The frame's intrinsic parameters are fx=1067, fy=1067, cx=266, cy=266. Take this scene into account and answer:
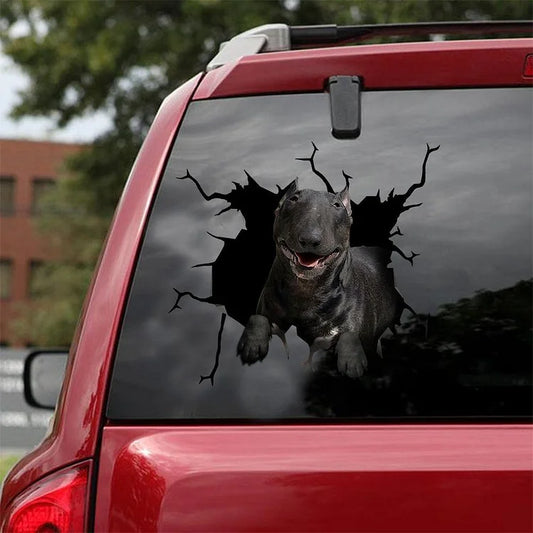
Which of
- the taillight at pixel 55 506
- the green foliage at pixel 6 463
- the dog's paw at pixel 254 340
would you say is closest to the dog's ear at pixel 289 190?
the dog's paw at pixel 254 340

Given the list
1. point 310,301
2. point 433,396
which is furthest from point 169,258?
point 433,396

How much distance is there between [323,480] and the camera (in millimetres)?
1857

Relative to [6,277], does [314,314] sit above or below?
below

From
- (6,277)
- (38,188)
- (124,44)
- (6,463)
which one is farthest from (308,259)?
(6,277)

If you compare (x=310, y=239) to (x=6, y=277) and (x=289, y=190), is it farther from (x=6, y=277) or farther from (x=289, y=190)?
(x=6, y=277)

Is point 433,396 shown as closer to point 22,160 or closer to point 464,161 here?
point 464,161

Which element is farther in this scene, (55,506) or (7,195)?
(7,195)

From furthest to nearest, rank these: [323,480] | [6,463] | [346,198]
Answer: [6,463] → [346,198] → [323,480]

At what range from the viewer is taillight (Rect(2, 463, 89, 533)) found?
6.44ft

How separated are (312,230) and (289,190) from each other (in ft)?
0.31

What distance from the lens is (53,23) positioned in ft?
59.7

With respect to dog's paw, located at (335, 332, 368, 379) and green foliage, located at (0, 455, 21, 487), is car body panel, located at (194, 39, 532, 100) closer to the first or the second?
dog's paw, located at (335, 332, 368, 379)

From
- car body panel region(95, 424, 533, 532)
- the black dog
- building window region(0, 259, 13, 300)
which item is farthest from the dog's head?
building window region(0, 259, 13, 300)

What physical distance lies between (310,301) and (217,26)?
615 inches
